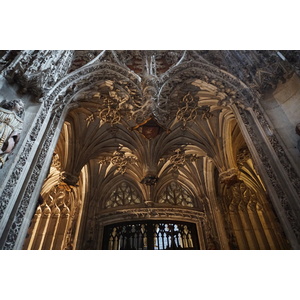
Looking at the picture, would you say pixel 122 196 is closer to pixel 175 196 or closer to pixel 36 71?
pixel 175 196

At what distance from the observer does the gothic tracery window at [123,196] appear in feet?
35.7

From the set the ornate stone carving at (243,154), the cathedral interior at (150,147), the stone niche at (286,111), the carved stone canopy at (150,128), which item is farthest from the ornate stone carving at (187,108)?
the ornate stone carving at (243,154)

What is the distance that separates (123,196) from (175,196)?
2903 mm

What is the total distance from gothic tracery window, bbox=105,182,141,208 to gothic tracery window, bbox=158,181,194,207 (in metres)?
1.41

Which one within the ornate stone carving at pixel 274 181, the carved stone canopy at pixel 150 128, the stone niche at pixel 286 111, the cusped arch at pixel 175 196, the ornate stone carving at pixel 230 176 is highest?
the cusped arch at pixel 175 196

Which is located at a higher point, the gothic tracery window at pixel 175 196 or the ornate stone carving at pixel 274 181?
the gothic tracery window at pixel 175 196

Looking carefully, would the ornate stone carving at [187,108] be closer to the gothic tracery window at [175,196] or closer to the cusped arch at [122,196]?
the gothic tracery window at [175,196]

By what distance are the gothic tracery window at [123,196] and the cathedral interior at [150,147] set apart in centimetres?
6

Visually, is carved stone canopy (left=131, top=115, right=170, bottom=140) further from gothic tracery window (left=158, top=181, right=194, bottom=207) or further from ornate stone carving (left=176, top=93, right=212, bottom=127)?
gothic tracery window (left=158, top=181, right=194, bottom=207)

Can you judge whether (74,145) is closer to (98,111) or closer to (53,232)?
(98,111)

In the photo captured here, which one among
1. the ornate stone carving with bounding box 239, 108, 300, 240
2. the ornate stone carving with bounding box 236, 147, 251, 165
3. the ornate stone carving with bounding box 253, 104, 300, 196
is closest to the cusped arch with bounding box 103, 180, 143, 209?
the ornate stone carving with bounding box 236, 147, 251, 165

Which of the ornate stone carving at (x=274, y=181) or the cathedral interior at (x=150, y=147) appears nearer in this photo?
the ornate stone carving at (x=274, y=181)

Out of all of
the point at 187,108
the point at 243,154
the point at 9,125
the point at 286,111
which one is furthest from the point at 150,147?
the point at 9,125

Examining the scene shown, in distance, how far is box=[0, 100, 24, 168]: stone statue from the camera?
3.19 m
